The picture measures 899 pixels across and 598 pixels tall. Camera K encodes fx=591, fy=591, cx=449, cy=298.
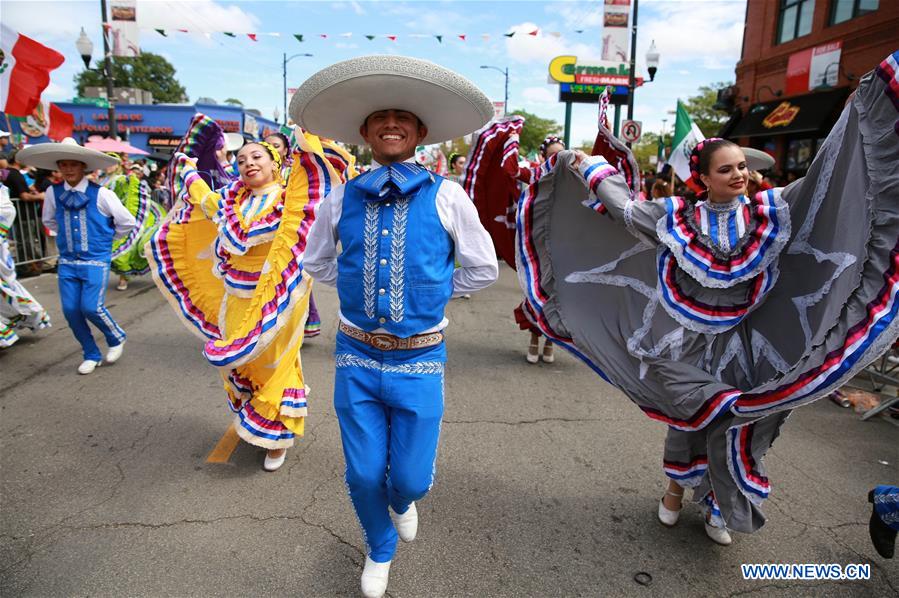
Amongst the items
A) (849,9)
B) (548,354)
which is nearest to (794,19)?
(849,9)

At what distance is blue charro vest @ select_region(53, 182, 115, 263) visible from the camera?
4910 mm

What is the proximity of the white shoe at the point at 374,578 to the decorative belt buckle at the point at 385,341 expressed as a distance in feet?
2.95

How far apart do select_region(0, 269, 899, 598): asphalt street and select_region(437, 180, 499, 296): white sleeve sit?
1.29 metres

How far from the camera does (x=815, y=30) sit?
14992 mm

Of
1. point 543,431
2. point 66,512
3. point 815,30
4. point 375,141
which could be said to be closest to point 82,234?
point 66,512

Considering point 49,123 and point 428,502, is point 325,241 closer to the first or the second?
point 428,502

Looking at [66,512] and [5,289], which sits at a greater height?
[5,289]

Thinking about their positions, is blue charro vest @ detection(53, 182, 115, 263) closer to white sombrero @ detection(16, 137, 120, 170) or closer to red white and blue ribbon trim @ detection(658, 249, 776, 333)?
white sombrero @ detection(16, 137, 120, 170)

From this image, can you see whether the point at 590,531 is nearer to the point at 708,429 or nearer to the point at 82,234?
the point at 708,429

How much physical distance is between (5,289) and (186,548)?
433 cm

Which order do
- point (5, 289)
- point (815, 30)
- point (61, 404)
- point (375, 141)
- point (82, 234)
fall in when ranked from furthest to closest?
1. point (815, 30)
2. point (5, 289)
3. point (82, 234)
4. point (61, 404)
5. point (375, 141)

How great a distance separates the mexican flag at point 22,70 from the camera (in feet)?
20.3

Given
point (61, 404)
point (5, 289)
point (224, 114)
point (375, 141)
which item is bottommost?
point (61, 404)

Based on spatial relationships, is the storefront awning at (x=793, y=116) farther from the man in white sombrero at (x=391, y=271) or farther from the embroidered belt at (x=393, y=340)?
the embroidered belt at (x=393, y=340)
